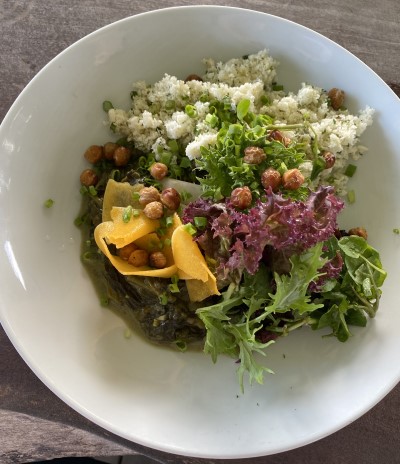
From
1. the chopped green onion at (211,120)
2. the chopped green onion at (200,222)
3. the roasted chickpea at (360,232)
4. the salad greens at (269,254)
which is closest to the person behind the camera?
the salad greens at (269,254)

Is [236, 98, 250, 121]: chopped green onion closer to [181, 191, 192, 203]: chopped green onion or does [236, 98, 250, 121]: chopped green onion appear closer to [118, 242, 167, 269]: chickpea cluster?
[181, 191, 192, 203]: chopped green onion

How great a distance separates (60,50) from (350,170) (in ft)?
4.27

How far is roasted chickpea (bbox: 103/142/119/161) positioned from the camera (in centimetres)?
193

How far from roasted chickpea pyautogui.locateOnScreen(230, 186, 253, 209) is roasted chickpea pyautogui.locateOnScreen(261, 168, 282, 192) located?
0.06 meters

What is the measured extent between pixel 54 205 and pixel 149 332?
62 centimetres

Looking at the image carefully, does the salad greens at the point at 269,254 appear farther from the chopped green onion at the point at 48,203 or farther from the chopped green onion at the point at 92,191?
the chopped green onion at the point at 48,203

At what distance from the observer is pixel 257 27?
6.07 feet

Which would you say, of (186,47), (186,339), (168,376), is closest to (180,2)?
(186,47)

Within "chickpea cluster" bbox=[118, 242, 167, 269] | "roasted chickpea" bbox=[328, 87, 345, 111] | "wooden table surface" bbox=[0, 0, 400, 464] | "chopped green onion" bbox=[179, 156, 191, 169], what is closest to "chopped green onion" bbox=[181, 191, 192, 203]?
"chopped green onion" bbox=[179, 156, 191, 169]

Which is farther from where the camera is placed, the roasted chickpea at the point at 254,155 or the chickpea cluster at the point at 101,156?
the chickpea cluster at the point at 101,156

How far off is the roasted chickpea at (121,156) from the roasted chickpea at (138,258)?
0.38m

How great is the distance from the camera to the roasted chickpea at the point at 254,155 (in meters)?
1.63

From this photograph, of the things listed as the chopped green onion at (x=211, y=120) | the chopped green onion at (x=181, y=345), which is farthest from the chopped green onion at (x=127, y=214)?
the chopped green onion at (x=181, y=345)

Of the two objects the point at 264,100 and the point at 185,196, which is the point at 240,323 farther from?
the point at 264,100
